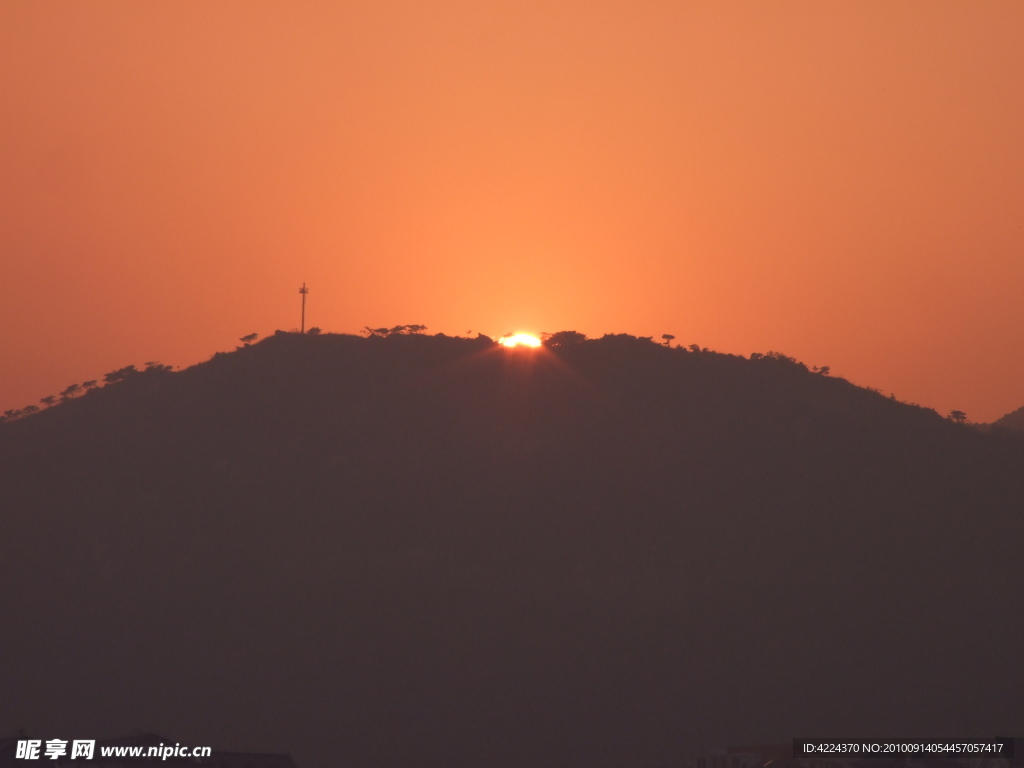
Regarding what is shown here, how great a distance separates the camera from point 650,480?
182750mm

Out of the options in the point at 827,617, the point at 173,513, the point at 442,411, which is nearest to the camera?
the point at 827,617

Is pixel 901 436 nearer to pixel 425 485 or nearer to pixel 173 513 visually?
pixel 425 485

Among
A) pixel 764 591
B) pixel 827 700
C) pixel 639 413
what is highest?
pixel 639 413

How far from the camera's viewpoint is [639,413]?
189m

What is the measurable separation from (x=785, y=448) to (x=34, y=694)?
317 ft

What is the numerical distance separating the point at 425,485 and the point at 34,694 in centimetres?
5946

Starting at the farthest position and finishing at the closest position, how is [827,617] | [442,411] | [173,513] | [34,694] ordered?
[442,411] < [173,513] < [827,617] < [34,694]

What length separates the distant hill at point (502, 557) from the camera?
443 ft

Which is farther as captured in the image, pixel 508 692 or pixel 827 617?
pixel 827 617

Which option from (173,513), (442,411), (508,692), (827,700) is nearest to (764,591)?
(827,700)

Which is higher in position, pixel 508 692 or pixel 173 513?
pixel 173 513

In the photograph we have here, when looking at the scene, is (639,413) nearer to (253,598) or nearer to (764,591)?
(764,591)

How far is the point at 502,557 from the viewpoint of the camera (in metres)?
170

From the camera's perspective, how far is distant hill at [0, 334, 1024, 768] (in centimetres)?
13512
